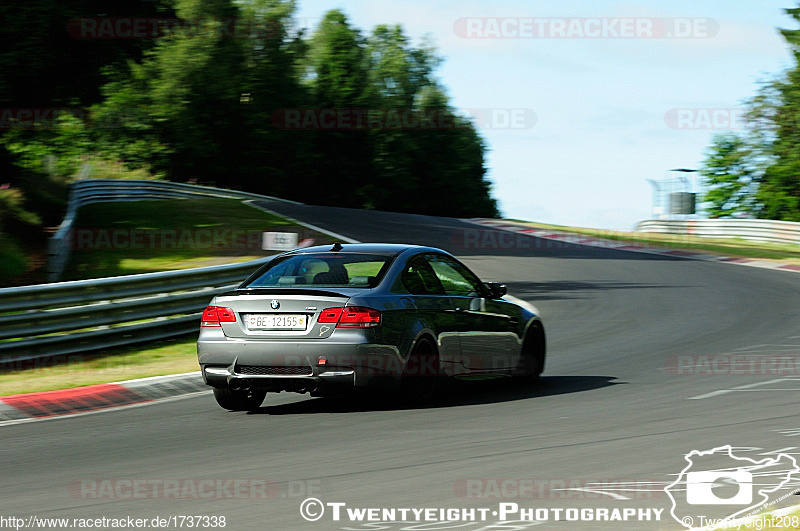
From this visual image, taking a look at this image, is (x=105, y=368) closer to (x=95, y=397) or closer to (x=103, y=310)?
(x=103, y=310)

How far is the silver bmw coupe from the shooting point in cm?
895

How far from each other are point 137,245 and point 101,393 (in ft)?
55.5

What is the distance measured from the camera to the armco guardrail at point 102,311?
1270 cm

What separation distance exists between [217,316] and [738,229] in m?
35.5

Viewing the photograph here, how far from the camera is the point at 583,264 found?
88.2ft

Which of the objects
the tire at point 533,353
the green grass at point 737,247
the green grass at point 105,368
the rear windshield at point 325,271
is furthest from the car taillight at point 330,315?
the green grass at point 737,247

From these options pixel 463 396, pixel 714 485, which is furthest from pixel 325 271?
pixel 714 485

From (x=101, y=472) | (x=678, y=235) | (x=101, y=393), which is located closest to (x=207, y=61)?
(x=678, y=235)

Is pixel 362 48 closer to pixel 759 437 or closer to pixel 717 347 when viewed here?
pixel 717 347

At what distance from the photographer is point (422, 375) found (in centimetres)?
961

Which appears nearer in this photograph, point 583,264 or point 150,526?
point 150,526

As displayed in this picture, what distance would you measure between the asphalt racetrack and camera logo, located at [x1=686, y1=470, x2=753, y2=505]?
15cm

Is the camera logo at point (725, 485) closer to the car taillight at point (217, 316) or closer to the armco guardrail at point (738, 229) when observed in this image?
the car taillight at point (217, 316)

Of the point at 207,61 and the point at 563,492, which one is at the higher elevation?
the point at 207,61
